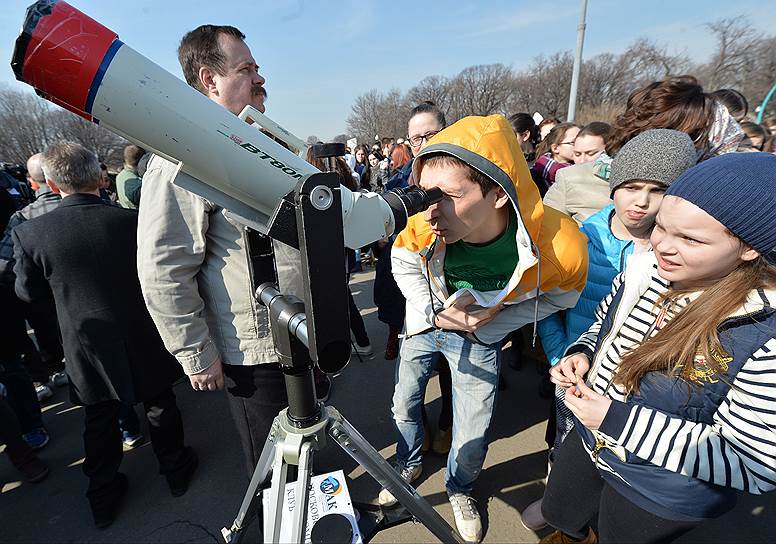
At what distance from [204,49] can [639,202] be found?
182cm

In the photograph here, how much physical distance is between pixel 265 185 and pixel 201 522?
214 cm

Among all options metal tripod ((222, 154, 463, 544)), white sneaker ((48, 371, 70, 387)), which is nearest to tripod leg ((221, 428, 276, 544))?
metal tripod ((222, 154, 463, 544))

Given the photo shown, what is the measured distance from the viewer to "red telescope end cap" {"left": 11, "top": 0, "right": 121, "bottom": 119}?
2.26ft

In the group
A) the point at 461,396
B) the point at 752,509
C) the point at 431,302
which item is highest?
the point at 431,302

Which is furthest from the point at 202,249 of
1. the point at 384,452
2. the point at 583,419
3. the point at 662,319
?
the point at 384,452

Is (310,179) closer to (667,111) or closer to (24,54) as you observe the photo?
(24,54)

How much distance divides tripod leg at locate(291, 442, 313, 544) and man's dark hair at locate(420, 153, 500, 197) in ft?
3.51

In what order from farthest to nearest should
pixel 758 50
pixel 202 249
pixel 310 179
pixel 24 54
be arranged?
pixel 758 50 → pixel 202 249 → pixel 310 179 → pixel 24 54

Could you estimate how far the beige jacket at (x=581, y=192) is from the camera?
7.30 ft

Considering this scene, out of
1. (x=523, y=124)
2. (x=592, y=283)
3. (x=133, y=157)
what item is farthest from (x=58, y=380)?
(x=523, y=124)

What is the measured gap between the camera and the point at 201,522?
2135mm

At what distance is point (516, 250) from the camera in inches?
64.3

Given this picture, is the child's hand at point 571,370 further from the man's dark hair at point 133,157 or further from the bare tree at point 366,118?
the bare tree at point 366,118

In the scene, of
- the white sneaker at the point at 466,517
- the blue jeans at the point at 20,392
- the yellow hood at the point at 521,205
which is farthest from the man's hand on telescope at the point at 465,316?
the blue jeans at the point at 20,392
